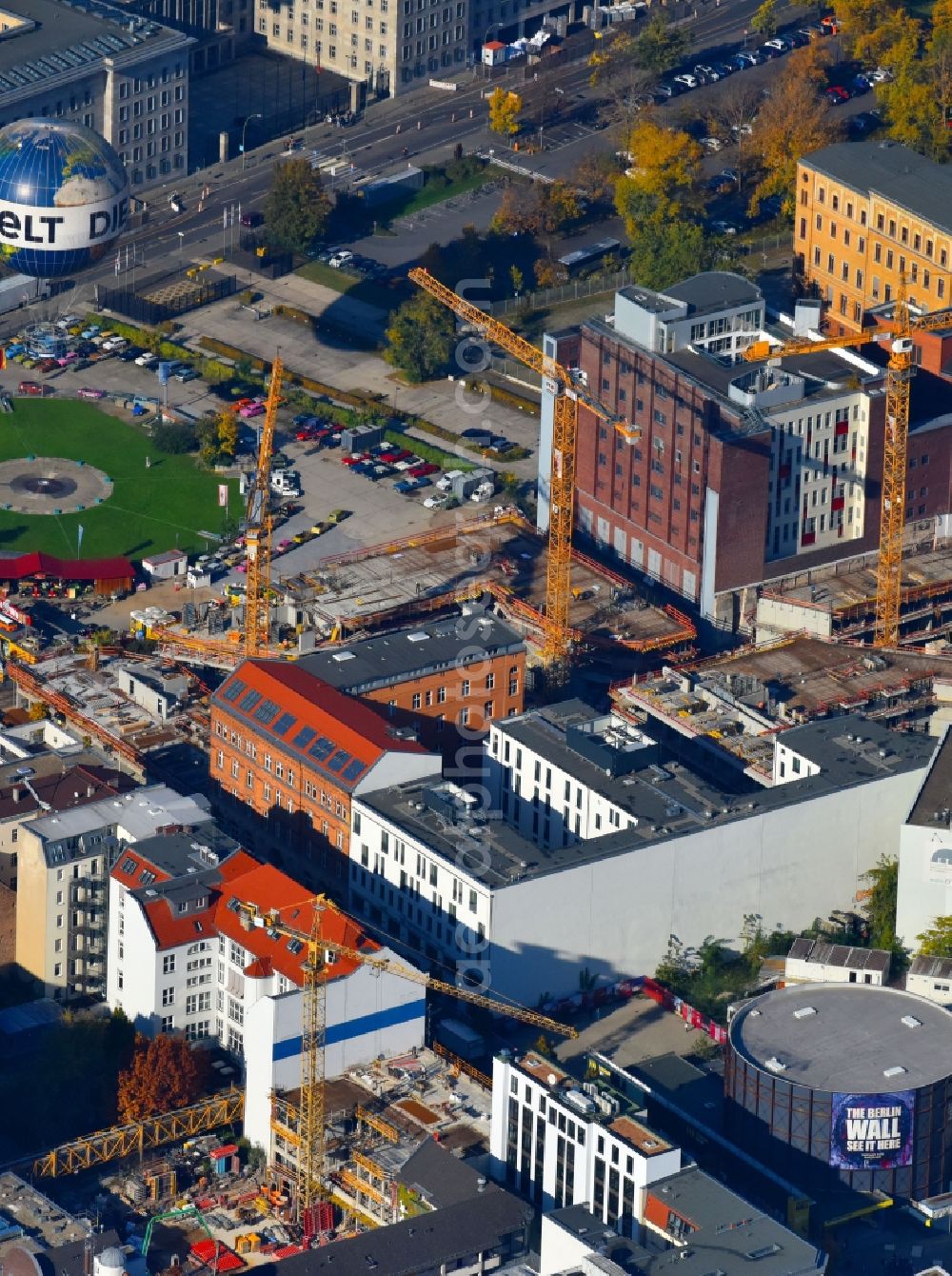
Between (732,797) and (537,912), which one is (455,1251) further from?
(732,797)

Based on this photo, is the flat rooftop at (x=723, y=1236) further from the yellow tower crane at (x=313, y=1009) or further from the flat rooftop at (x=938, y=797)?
the flat rooftop at (x=938, y=797)

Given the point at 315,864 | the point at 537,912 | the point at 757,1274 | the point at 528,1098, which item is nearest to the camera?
the point at 757,1274

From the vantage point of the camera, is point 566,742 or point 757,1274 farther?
point 566,742

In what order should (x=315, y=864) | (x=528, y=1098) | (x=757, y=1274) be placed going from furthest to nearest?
(x=315, y=864) < (x=528, y=1098) < (x=757, y=1274)

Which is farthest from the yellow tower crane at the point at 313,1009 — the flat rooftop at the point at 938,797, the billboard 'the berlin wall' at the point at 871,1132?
the flat rooftop at the point at 938,797

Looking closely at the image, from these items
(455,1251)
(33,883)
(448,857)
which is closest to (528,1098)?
(455,1251)

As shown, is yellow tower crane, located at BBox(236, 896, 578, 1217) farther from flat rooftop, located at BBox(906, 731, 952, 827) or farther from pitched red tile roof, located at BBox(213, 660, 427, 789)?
flat rooftop, located at BBox(906, 731, 952, 827)

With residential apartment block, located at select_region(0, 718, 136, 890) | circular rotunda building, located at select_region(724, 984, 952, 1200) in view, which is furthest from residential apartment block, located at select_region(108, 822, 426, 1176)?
circular rotunda building, located at select_region(724, 984, 952, 1200)
